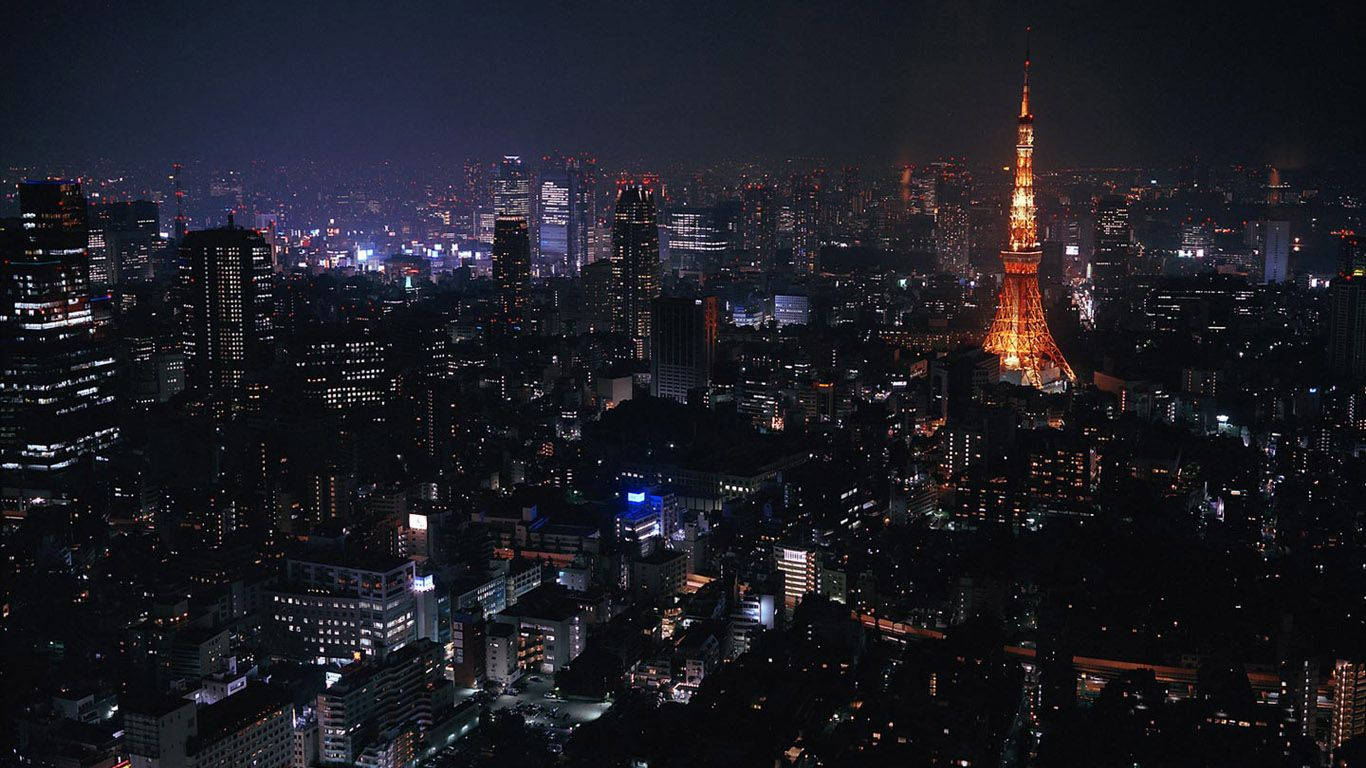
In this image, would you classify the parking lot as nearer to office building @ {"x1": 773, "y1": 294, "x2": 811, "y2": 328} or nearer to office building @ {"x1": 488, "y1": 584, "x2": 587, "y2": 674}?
office building @ {"x1": 488, "y1": 584, "x2": 587, "y2": 674}

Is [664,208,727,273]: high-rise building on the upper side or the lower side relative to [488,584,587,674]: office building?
upper

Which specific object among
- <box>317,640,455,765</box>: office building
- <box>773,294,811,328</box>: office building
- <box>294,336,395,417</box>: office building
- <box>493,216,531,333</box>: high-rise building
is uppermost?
<box>493,216,531,333</box>: high-rise building

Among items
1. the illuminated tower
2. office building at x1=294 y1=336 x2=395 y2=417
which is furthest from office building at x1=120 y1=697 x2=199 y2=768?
the illuminated tower

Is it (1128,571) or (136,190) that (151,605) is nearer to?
(1128,571)

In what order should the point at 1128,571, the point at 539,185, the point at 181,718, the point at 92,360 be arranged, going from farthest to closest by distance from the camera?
the point at 539,185, the point at 92,360, the point at 1128,571, the point at 181,718

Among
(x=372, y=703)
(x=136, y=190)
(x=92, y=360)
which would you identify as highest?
(x=136, y=190)

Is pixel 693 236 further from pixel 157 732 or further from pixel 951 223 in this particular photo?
pixel 157 732

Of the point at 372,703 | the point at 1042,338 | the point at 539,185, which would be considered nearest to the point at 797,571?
the point at 372,703

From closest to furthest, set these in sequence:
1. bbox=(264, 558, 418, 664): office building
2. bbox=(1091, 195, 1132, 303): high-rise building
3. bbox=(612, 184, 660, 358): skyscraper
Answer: bbox=(264, 558, 418, 664): office building → bbox=(612, 184, 660, 358): skyscraper → bbox=(1091, 195, 1132, 303): high-rise building
